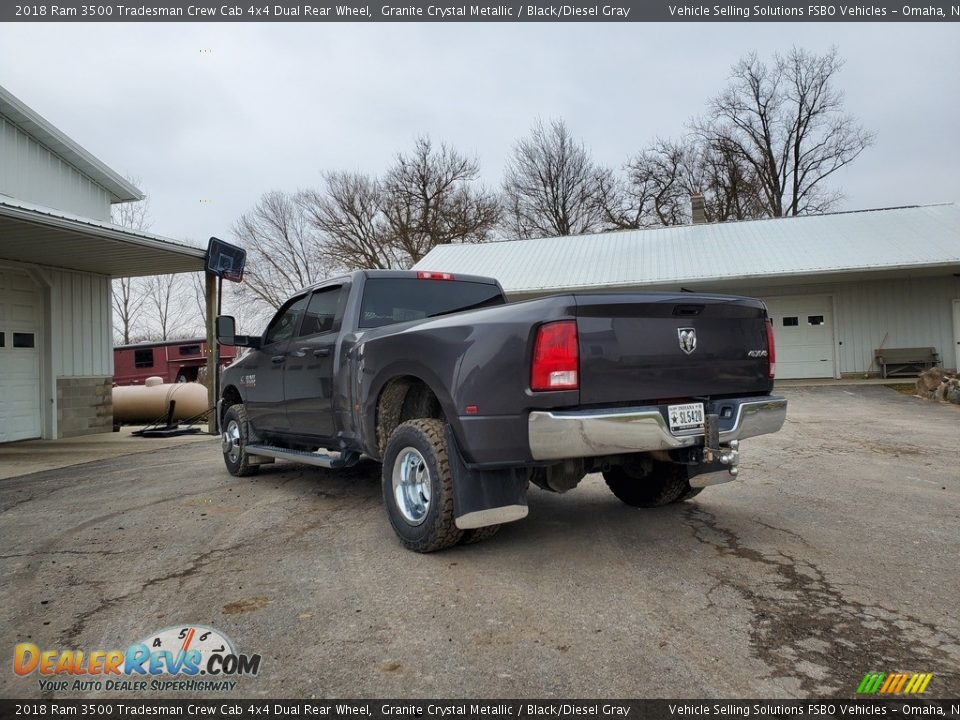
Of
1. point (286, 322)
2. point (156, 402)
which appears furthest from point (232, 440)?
point (156, 402)

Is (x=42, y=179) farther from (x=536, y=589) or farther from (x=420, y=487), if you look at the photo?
(x=536, y=589)

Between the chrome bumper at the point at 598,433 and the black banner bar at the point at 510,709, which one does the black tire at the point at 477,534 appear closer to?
the chrome bumper at the point at 598,433

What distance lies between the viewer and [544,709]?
213 cm

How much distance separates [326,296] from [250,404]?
70.7 inches

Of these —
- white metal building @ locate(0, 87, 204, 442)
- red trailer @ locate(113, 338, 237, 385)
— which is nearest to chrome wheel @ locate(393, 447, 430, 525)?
white metal building @ locate(0, 87, 204, 442)

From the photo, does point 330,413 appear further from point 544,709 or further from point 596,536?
point 544,709

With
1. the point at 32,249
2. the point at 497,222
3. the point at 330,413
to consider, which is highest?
the point at 497,222

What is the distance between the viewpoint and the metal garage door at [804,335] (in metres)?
17.7

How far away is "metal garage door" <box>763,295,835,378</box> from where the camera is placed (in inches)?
696

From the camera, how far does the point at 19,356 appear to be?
460 inches

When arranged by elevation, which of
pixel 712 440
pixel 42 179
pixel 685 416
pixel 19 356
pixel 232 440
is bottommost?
pixel 232 440

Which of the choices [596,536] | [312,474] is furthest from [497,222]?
[596,536]

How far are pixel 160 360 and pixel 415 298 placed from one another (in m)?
22.6

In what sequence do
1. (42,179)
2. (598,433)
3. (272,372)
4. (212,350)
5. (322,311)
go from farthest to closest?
(42,179) < (212,350) < (272,372) < (322,311) < (598,433)
